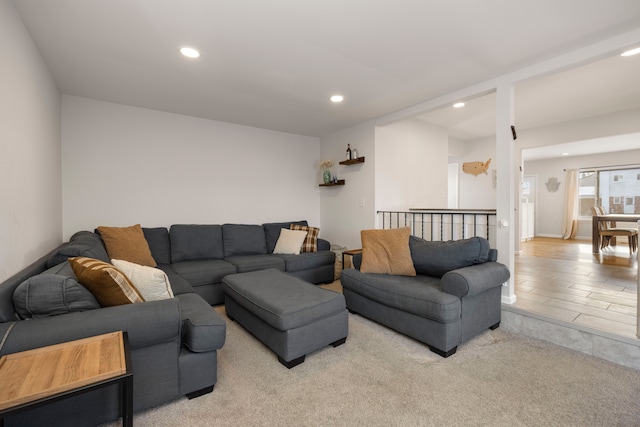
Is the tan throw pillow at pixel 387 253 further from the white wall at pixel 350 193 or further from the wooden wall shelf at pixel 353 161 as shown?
the wooden wall shelf at pixel 353 161

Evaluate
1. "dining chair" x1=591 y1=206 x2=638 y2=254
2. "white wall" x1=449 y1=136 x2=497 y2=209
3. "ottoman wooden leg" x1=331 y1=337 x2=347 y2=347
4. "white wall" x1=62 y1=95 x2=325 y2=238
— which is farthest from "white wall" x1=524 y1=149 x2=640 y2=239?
"ottoman wooden leg" x1=331 y1=337 x2=347 y2=347

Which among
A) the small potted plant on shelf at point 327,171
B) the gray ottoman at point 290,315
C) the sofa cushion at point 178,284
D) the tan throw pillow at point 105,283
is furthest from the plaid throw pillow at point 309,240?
the tan throw pillow at point 105,283

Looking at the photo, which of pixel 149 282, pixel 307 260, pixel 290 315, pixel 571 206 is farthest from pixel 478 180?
pixel 149 282

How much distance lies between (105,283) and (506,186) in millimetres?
3178

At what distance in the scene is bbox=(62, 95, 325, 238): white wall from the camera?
3367mm

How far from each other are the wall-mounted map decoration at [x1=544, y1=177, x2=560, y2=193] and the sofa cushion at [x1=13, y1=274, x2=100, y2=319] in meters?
10.1

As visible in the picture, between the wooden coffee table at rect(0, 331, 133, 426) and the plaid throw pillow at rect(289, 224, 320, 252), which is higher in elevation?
the plaid throw pillow at rect(289, 224, 320, 252)

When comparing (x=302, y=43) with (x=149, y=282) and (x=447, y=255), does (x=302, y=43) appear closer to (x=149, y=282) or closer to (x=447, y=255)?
(x=149, y=282)

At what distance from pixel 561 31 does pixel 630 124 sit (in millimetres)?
3456

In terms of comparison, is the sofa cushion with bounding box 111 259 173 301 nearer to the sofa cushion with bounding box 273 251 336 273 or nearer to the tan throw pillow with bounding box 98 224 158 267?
the tan throw pillow with bounding box 98 224 158 267

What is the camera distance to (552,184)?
318 inches

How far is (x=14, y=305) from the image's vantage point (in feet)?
4.67

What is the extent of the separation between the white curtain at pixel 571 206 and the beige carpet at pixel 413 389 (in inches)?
281

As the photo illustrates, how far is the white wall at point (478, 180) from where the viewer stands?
576 centimetres
